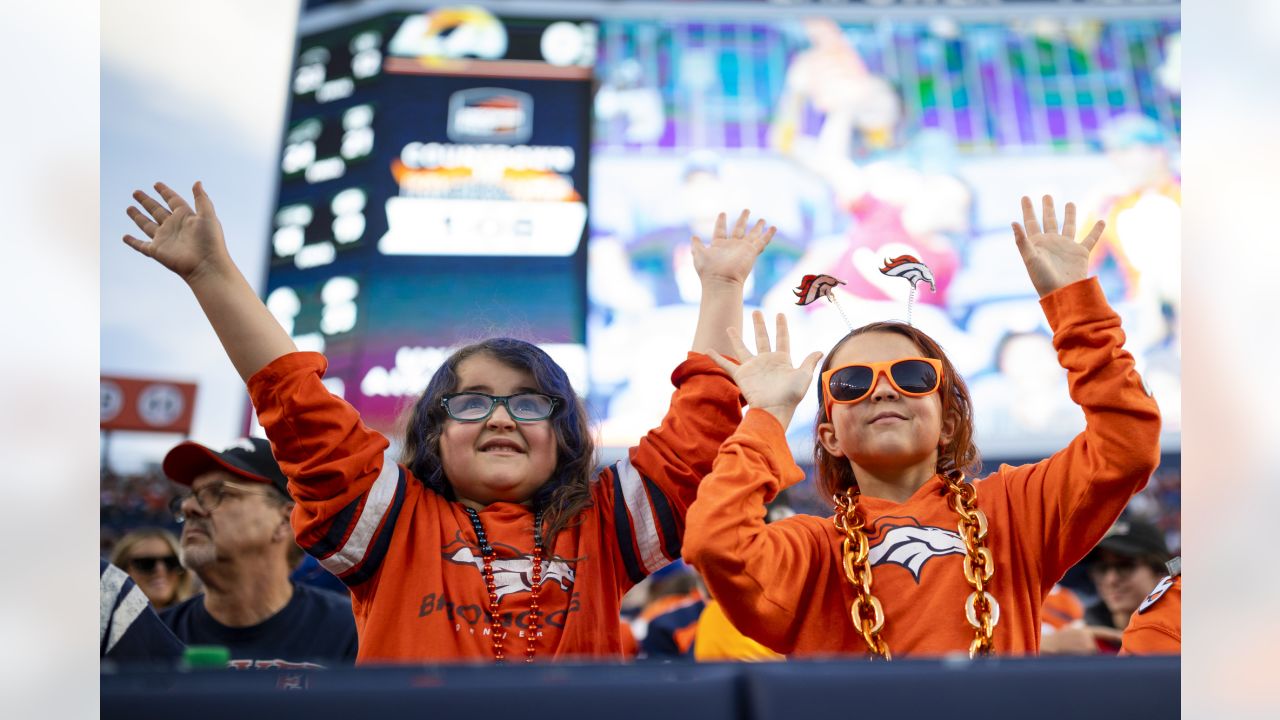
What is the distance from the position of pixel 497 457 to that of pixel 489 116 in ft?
16.9

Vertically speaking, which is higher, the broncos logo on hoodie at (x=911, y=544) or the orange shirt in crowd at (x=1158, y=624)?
the broncos logo on hoodie at (x=911, y=544)

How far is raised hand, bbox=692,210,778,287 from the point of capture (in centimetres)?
188

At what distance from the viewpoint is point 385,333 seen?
20.7 feet

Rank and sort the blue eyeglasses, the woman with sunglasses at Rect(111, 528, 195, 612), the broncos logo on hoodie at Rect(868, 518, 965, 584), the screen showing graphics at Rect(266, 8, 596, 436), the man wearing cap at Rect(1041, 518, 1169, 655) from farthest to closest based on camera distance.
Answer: the screen showing graphics at Rect(266, 8, 596, 436), the woman with sunglasses at Rect(111, 528, 195, 612), the man wearing cap at Rect(1041, 518, 1169, 655), the blue eyeglasses, the broncos logo on hoodie at Rect(868, 518, 965, 584)

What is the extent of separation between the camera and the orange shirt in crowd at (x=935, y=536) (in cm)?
143

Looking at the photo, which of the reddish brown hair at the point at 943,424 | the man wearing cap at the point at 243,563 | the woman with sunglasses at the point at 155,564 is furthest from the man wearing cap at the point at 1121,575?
the woman with sunglasses at the point at 155,564

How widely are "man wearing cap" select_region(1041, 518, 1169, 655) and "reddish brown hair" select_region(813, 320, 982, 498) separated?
4.11 feet

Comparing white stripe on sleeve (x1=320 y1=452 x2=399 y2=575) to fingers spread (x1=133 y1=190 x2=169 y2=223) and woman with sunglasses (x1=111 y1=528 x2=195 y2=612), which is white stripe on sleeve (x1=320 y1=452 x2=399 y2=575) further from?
woman with sunglasses (x1=111 y1=528 x2=195 y2=612)

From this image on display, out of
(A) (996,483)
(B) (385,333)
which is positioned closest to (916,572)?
(A) (996,483)

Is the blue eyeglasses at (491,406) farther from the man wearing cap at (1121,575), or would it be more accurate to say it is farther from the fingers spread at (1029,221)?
the man wearing cap at (1121,575)

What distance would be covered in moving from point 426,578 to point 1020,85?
6239 mm

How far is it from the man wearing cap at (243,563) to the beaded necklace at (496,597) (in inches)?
36.9

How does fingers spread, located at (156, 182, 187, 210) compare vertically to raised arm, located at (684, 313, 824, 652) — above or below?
above

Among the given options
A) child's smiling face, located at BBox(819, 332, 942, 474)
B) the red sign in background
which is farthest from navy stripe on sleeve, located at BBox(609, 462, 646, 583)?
the red sign in background
